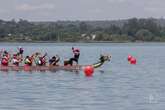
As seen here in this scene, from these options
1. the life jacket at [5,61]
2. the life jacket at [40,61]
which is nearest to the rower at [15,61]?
the life jacket at [5,61]

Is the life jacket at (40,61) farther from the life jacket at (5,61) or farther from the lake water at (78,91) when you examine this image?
the life jacket at (5,61)

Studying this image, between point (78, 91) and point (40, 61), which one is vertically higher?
point (40, 61)

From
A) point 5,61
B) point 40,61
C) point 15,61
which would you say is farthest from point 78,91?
point 15,61

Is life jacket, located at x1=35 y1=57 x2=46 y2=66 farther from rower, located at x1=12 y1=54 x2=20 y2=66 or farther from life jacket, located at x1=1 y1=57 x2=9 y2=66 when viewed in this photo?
life jacket, located at x1=1 y1=57 x2=9 y2=66

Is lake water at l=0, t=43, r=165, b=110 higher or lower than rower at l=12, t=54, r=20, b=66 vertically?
lower

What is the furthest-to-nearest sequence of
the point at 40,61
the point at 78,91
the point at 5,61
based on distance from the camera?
the point at 40,61 → the point at 5,61 → the point at 78,91

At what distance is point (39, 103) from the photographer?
30188mm

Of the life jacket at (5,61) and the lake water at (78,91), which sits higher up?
the life jacket at (5,61)

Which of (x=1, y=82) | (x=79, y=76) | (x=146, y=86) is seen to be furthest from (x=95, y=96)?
(x=79, y=76)

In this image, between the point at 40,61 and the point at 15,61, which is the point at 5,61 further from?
the point at 40,61

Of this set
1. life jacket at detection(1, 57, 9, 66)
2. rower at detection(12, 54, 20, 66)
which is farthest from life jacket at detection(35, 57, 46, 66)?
life jacket at detection(1, 57, 9, 66)

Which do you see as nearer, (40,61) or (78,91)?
(78,91)

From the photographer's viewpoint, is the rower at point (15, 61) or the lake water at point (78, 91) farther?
the rower at point (15, 61)

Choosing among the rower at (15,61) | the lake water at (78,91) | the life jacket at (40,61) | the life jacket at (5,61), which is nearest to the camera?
the lake water at (78,91)
